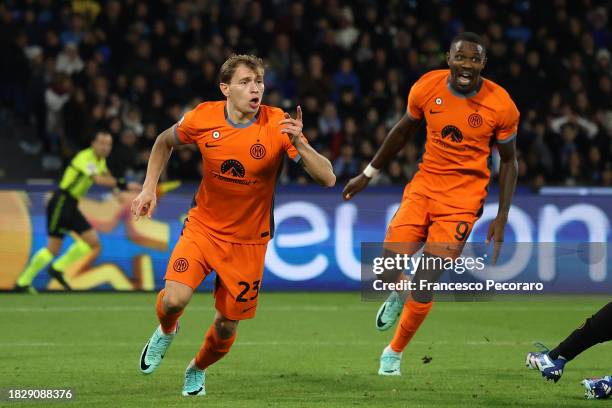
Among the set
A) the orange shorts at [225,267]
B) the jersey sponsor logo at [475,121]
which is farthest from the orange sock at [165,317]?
the jersey sponsor logo at [475,121]

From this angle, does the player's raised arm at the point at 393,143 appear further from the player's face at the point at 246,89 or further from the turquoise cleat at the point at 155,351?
the turquoise cleat at the point at 155,351

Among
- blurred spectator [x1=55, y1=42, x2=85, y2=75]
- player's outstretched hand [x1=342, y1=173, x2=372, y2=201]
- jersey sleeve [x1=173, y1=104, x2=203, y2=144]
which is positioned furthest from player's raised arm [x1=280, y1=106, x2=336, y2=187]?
blurred spectator [x1=55, y1=42, x2=85, y2=75]

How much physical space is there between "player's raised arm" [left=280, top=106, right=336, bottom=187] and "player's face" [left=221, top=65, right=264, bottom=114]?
0.35m

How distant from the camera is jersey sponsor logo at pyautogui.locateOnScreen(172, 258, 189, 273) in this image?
737 centimetres

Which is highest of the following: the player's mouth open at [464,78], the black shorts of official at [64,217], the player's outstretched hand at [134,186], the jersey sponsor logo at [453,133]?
the player's mouth open at [464,78]

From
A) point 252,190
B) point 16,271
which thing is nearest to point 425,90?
point 252,190

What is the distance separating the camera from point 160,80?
17.9 metres

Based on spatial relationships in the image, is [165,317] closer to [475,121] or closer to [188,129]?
[188,129]

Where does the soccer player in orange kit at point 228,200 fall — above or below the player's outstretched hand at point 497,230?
above

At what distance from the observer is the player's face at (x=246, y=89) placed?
24.0 feet

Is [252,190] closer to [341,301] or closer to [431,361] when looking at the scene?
[431,361]

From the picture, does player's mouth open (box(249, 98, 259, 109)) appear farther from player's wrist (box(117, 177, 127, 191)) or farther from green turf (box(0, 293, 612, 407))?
player's wrist (box(117, 177, 127, 191))

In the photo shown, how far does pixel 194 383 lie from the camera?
7.60 metres

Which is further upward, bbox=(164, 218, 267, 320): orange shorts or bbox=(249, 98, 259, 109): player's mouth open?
bbox=(249, 98, 259, 109): player's mouth open
